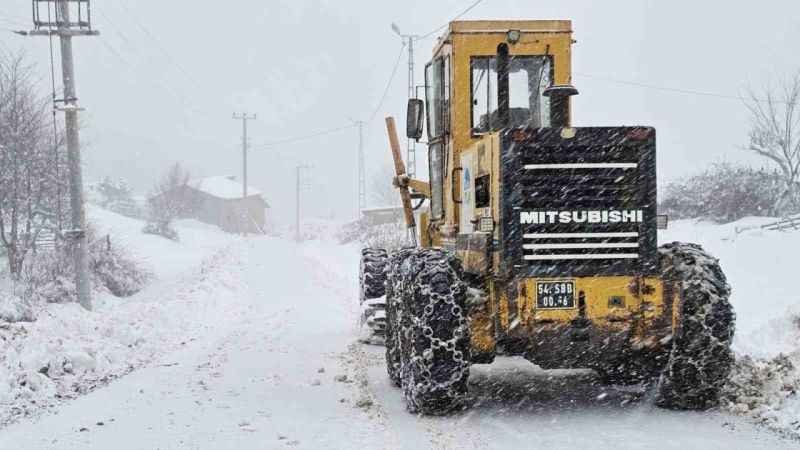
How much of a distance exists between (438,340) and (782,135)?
82.4ft

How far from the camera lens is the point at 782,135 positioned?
2884 centimetres

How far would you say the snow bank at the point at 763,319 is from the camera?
7.02m

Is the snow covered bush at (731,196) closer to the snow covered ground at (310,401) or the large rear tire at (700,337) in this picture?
the snow covered ground at (310,401)

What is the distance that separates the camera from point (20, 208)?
72.7 ft

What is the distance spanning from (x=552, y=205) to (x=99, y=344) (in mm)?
6247

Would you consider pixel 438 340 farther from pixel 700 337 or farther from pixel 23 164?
pixel 23 164

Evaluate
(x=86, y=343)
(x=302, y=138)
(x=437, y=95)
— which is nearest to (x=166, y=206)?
(x=86, y=343)

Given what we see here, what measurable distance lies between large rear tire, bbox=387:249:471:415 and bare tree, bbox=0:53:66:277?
16863mm

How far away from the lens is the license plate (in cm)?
700

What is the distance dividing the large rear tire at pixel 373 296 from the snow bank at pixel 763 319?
4.79 meters

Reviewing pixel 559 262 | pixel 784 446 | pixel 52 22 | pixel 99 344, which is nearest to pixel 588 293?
pixel 559 262

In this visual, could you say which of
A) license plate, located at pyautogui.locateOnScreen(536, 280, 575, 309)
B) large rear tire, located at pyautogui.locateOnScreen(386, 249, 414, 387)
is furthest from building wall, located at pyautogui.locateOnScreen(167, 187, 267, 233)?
license plate, located at pyautogui.locateOnScreen(536, 280, 575, 309)

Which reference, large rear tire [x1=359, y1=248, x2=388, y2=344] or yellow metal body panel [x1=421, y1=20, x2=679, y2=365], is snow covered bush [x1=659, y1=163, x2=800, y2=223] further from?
yellow metal body panel [x1=421, y1=20, x2=679, y2=365]

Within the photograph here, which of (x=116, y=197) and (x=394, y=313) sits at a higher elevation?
(x=116, y=197)
